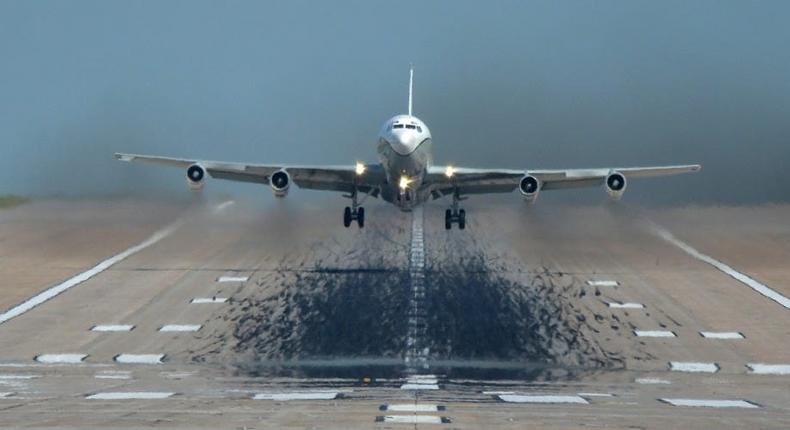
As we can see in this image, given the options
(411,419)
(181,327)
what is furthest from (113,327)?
(411,419)

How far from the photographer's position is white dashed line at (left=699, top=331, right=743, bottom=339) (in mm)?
69375

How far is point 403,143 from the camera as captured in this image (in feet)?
252

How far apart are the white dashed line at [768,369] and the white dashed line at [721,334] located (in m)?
5.42

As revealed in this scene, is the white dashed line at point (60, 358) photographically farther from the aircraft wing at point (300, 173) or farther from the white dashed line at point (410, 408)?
the white dashed line at point (410, 408)

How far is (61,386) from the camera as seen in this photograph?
53906 millimetres

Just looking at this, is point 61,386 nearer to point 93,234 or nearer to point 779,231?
point 93,234

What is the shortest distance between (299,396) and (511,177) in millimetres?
35613

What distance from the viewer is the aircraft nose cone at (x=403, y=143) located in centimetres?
7694

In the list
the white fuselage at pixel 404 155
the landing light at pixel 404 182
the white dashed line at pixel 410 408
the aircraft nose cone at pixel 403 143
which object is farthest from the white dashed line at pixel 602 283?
the white dashed line at pixel 410 408

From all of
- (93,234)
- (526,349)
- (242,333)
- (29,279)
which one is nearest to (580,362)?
(526,349)

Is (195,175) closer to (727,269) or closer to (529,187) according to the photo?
(529,187)

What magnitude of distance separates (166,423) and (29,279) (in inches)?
1759

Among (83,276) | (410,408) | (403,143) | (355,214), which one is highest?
(403,143)

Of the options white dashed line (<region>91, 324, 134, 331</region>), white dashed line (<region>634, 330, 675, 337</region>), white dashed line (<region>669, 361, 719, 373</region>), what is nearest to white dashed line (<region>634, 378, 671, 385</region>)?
white dashed line (<region>669, 361, 719, 373</region>)
